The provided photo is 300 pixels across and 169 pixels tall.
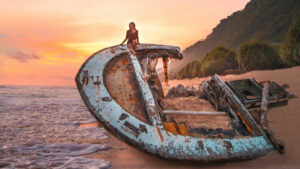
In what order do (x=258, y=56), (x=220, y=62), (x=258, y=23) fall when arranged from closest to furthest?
(x=258, y=56) < (x=220, y=62) < (x=258, y=23)

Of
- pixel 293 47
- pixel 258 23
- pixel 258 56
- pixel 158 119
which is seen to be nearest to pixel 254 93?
pixel 158 119

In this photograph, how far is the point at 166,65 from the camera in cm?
553

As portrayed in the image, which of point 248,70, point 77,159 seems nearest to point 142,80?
point 77,159

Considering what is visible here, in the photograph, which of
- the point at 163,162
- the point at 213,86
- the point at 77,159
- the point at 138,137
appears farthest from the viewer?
the point at 213,86

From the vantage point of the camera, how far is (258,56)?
653 inches

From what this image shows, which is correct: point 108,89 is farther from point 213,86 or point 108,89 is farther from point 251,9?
point 251,9

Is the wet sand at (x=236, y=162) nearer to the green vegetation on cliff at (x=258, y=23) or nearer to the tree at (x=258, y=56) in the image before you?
the tree at (x=258, y=56)

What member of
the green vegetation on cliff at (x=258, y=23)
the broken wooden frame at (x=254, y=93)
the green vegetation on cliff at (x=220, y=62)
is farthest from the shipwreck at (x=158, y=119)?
the green vegetation on cliff at (x=258, y=23)

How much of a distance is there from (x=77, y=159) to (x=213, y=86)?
2951 mm

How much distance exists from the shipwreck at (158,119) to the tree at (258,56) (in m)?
13.0

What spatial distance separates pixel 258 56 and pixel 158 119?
1655cm

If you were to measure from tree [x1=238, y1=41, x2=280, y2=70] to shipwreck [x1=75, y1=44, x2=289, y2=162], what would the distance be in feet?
42.8

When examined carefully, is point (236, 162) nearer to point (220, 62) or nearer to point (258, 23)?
point (220, 62)

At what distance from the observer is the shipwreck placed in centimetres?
223
